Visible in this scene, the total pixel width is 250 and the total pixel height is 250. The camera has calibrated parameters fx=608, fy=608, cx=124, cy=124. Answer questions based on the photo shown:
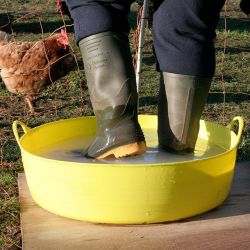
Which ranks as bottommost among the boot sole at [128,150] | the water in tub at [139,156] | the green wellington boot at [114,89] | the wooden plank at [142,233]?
Answer: the wooden plank at [142,233]

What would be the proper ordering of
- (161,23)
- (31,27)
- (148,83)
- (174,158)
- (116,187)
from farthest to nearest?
(31,27), (148,83), (174,158), (161,23), (116,187)

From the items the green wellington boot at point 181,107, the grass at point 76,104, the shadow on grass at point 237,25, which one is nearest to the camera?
the green wellington boot at point 181,107

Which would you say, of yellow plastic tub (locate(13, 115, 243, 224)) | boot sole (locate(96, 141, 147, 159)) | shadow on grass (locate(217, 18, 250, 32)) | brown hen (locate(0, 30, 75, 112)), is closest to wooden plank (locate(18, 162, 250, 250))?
yellow plastic tub (locate(13, 115, 243, 224))

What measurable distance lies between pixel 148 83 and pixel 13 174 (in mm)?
1806

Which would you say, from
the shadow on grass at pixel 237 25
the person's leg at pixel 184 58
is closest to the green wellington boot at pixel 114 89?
the person's leg at pixel 184 58

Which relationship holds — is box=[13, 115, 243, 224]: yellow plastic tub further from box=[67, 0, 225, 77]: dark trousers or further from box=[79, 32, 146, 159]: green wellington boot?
box=[67, 0, 225, 77]: dark trousers

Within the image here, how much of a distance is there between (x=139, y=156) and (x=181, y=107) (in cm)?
20

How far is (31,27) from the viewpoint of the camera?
20.7ft

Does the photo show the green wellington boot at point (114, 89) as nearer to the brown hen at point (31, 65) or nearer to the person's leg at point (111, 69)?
the person's leg at point (111, 69)

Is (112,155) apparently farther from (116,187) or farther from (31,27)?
(31,27)

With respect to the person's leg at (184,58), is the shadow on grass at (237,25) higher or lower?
lower

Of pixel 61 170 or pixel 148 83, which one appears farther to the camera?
pixel 148 83

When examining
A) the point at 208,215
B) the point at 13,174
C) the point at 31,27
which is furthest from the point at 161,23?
the point at 31,27

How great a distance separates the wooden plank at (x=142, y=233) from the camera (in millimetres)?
1408
